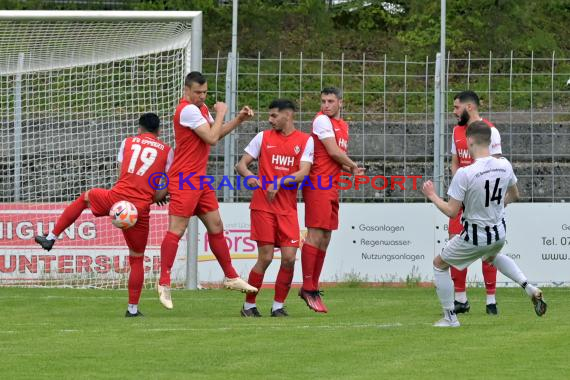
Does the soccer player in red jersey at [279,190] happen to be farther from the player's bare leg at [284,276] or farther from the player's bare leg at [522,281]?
the player's bare leg at [522,281]

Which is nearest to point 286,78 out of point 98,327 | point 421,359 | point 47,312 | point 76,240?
point 76,240

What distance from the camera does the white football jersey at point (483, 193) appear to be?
9930 mm

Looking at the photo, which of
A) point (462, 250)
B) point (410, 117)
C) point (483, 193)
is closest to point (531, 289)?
point (462, 250)

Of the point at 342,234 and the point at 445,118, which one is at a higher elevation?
the point at 445,118

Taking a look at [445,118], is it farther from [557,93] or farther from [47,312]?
[47,312]

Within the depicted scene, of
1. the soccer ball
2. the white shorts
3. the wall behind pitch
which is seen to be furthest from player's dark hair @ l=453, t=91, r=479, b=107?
the wall behind pitch

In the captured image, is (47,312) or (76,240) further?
(76,240)

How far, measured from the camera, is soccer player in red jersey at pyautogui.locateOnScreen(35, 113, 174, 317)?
463 inches

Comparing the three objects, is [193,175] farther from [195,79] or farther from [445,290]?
[445,290]

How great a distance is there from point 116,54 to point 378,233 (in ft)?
14.0

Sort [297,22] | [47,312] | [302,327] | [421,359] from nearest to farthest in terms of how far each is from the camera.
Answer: [421,359]
[302,327]
[47,312]
[297,22]

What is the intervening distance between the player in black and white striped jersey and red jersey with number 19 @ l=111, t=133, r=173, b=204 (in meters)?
3.03

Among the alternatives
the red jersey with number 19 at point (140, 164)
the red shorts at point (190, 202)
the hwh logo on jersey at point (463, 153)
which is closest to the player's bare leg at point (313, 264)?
the red shorts at point (190, 202)

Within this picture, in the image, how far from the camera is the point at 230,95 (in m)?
16.8
